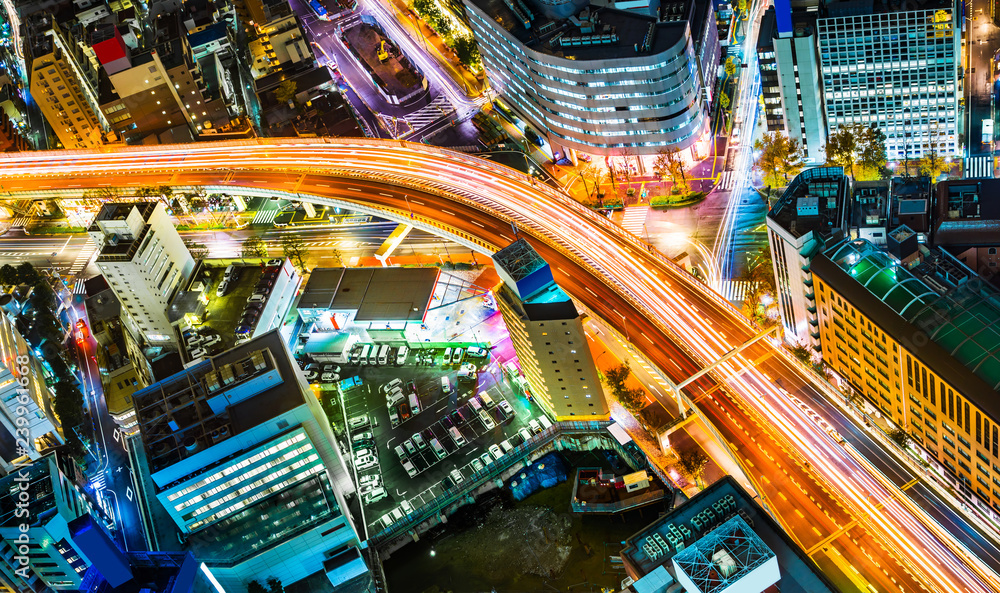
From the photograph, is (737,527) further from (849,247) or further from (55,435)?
(55,435)

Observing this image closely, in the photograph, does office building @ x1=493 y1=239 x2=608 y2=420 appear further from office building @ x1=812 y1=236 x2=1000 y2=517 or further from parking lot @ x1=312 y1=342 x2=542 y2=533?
office building @ x1=812 y1=236 x2=1000 y2=517

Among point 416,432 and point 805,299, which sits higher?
point 805,299

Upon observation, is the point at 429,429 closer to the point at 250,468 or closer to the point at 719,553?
the point at 250,468

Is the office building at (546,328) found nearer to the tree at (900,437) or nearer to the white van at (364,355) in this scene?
the white van at (364,355)

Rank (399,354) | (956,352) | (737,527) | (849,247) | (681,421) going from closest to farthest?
(737,527)
(956,352)
(849,247)
(681,421)
(399,354)

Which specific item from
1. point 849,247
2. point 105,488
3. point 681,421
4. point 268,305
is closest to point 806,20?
point 849,247

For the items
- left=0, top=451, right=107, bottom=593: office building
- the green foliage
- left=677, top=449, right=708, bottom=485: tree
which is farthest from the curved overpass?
left=0, top=451, right=107, bottom=593: office building
